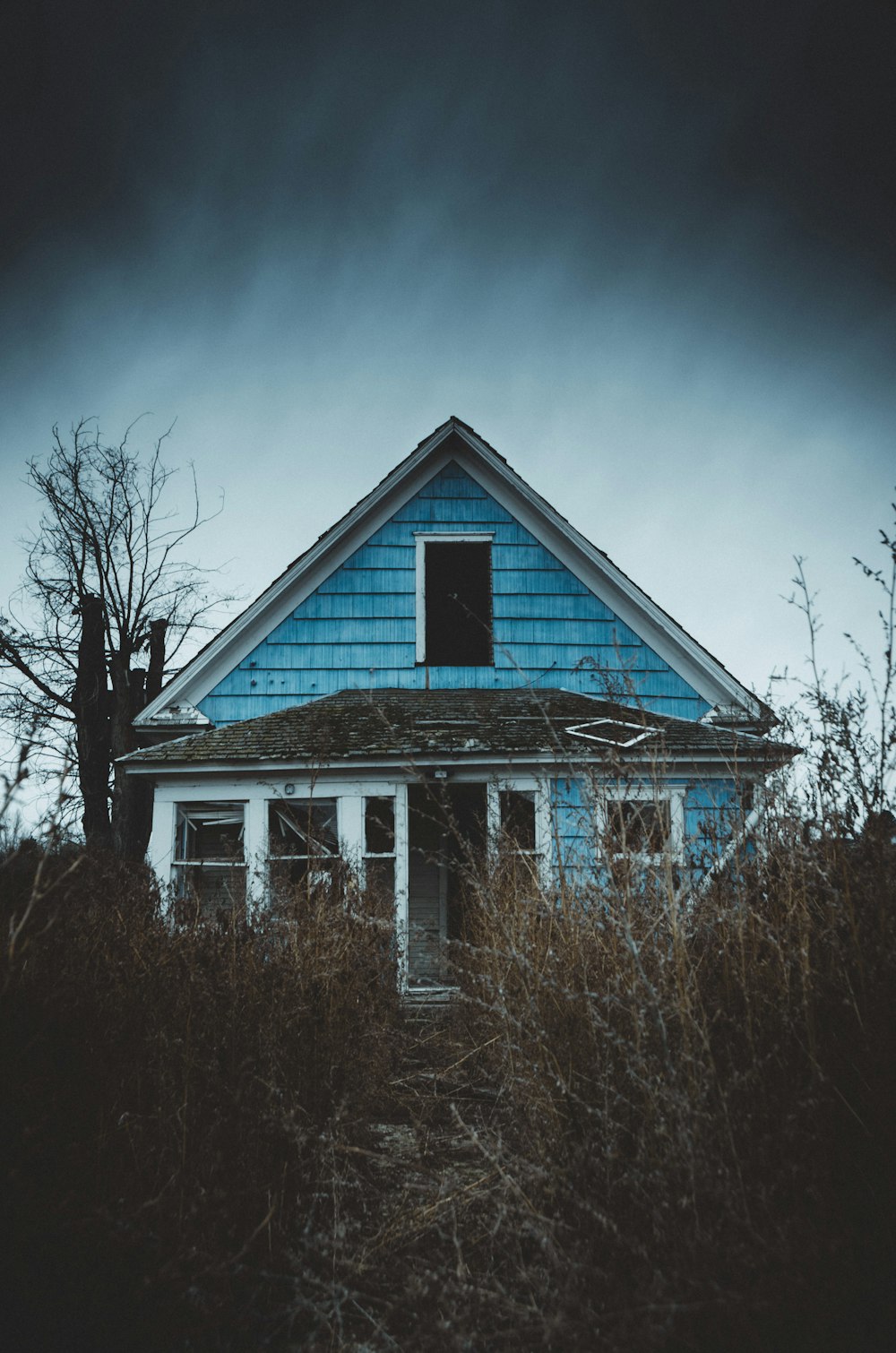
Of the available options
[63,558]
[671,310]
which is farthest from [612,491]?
[63,558]

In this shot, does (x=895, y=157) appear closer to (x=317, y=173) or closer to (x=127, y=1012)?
(x=317, y=173)

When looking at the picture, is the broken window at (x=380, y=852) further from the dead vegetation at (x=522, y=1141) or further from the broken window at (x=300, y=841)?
the dead vegetation at (x=522, y=1141)

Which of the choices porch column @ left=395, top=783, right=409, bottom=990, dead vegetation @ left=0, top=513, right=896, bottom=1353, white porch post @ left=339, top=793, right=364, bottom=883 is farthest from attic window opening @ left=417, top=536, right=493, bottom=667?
dead vegetation @ left=0, top=513, right=896, bottom=1353

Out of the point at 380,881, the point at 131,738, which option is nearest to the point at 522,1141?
the point at 380,881

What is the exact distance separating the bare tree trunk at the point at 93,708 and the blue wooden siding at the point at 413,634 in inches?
262

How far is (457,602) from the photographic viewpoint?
414 inches

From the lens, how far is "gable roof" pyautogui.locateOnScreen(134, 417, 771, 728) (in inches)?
373

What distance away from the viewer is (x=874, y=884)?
239 centimetres

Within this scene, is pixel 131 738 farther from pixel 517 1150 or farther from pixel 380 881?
pixel 517 1150

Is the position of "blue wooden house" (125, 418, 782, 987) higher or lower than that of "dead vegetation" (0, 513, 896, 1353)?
higher

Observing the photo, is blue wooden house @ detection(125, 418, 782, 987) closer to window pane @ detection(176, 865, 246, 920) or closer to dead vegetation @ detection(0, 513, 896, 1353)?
window pane @ detection(176, 865, 246, 920)

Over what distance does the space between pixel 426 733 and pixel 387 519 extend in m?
3.79

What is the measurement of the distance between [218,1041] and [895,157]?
13.7 meters

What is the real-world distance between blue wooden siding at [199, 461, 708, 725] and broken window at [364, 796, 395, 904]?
184 cm
